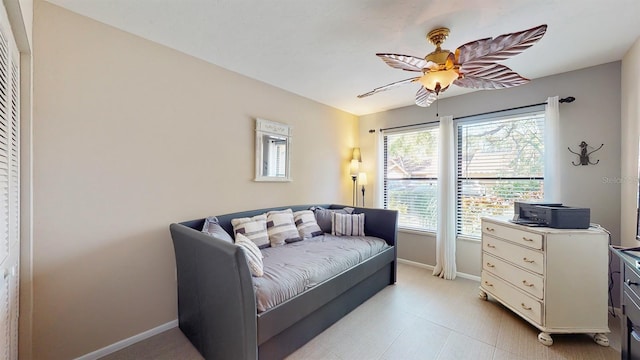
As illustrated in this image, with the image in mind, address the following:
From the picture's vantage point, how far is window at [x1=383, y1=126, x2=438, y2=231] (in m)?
3.64

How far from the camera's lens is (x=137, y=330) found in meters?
2.00

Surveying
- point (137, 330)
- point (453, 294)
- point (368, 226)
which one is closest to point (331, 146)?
point (368, 226)

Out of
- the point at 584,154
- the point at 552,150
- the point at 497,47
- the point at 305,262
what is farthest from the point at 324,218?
the point at 584,154

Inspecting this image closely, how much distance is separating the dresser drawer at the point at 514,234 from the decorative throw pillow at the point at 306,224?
1.82 m

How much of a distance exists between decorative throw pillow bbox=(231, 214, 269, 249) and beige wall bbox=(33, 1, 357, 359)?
0.24 meters

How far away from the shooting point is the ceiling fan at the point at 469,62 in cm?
144

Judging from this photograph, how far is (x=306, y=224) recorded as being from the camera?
3047 millimetres

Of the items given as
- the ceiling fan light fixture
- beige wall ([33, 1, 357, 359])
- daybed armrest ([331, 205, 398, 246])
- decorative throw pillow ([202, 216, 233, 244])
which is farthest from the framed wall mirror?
the ceiling fan light fixture

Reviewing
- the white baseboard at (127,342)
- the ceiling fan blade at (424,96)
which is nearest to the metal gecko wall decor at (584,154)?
the ceiling fan blade at (424,96)

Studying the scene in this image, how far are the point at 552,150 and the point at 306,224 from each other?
2.75 m

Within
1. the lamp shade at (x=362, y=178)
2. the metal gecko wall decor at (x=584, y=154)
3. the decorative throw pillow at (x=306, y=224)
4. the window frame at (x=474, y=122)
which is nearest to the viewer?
the metal gecko wall decor at (x=584, y=154)

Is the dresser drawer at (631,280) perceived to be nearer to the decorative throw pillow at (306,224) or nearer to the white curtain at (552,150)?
the white curtain at (552,150)

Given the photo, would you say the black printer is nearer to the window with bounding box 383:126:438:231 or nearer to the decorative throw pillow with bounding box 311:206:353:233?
the window with bounding box 383:126:438:231

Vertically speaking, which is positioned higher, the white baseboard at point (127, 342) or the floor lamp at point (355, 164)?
the floor lamp at point (355, 164)
